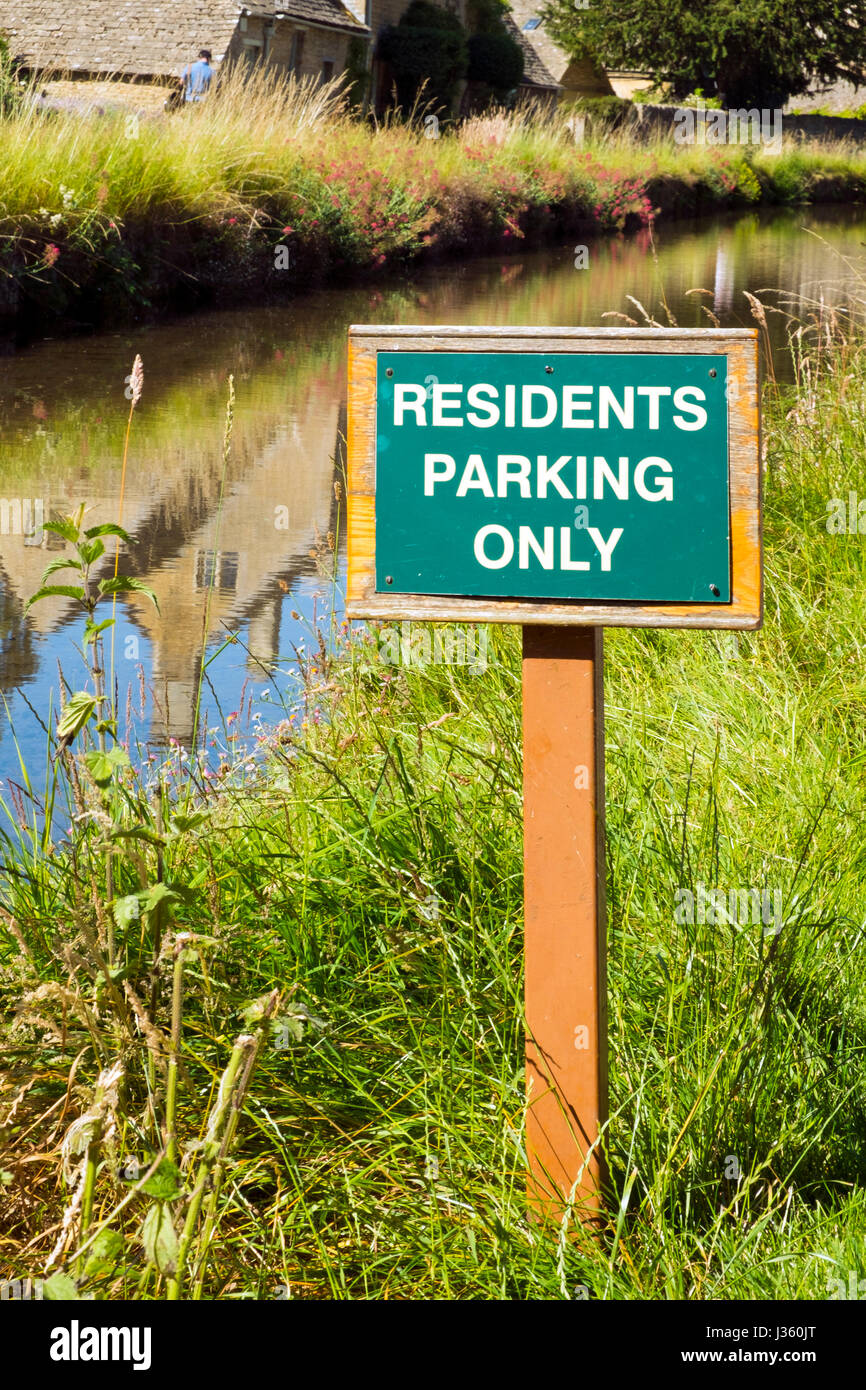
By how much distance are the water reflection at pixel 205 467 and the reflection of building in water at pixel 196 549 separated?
12 mm

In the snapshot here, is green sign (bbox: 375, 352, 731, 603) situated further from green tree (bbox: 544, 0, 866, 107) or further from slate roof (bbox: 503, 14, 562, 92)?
green tree (bbox: 544, 0, 866, 107)

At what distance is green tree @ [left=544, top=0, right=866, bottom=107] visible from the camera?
47.7 m

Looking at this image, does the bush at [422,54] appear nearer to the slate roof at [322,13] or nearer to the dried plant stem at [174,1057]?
the slate roof at [322,13]

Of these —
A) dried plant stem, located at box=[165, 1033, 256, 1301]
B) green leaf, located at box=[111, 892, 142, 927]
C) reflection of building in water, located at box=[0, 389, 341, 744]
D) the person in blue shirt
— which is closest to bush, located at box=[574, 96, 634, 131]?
the person in blue shirt

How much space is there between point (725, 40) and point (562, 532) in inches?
2017

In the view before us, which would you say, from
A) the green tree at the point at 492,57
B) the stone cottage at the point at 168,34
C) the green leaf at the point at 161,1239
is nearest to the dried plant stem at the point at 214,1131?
the green leaf at the point at 161,1239

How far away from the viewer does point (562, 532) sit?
6.56 feet

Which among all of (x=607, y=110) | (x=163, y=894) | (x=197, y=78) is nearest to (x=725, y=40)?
(x=607, y=110)

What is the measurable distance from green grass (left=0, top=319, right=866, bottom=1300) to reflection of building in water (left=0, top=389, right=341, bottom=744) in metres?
1.54

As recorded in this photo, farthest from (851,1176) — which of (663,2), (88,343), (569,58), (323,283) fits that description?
(569,58)

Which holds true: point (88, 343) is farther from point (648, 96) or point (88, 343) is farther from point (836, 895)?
point (648, 96)

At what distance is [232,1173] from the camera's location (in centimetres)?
220

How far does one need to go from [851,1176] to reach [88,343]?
11.1 m

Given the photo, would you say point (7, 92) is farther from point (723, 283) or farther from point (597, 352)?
point (597, 352)
